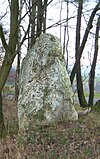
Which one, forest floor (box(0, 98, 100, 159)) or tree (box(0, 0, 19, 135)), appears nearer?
forest floor (box(0, 98, 100, 159))

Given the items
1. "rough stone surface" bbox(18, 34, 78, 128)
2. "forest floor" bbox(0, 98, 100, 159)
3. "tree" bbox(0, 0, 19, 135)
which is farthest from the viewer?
"tree" bbox(0, 0, 19, 135)

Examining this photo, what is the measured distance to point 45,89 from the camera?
25.2ft

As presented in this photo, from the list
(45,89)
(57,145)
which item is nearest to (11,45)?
(45,89)

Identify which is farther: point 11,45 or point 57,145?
point 11,45

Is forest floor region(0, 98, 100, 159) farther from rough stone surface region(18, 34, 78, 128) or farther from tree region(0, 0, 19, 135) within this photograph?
tree region(0, 0, 19, 135)

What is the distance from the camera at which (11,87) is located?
1911 cm

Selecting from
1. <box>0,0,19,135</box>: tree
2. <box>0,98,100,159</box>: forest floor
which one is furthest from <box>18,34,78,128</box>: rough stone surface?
<box>0,98,100,159</box>: forest floor

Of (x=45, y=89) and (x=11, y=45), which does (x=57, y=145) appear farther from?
(x=11, y=45)

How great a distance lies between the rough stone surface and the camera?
7.51 metres

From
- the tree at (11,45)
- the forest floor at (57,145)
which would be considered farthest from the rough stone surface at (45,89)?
the forest floor at (57,145)

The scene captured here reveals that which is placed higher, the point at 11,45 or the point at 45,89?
the point at 11,45

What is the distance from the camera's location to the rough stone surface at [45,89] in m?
7.51

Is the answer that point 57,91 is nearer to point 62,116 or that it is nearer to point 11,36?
point 62,116

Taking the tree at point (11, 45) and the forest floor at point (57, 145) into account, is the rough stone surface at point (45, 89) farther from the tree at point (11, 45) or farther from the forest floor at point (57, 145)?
the forest floor at point (57, 145)
